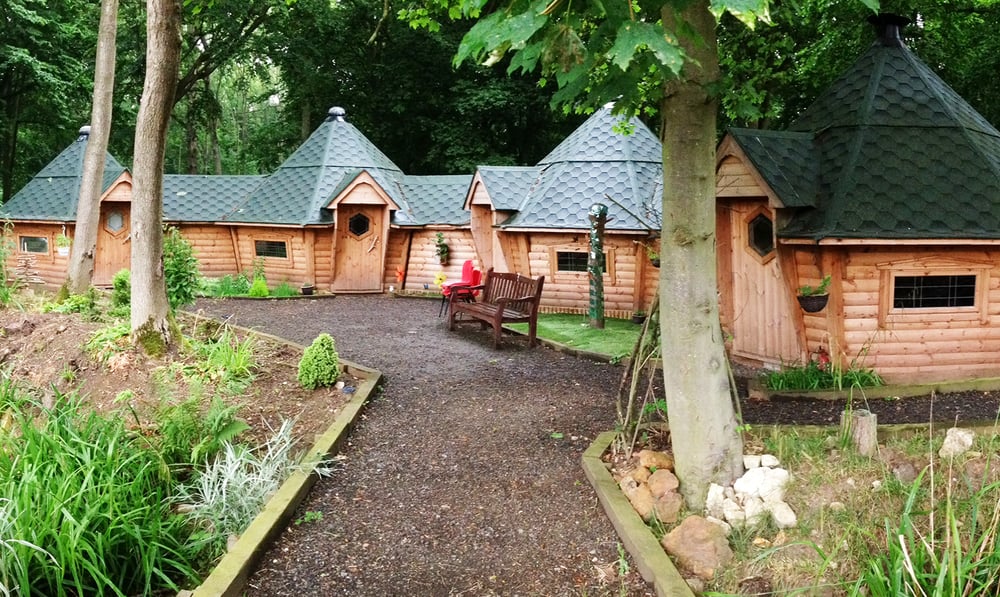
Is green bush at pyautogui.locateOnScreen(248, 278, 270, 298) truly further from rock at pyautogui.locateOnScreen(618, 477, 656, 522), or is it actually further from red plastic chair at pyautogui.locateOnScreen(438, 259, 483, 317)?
rock at pyautogui.locateOnScreen(618, 477, 656, 522)

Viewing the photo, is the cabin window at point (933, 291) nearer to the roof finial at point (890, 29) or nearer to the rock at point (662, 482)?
the roof finial at point (890, 29)

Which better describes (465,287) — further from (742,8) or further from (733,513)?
(742,8)

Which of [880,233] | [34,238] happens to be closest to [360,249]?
[34,238]

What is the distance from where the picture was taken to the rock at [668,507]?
4.89 m

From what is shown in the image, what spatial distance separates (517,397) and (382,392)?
1651mm

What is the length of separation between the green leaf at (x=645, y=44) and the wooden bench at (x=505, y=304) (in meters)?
8.37

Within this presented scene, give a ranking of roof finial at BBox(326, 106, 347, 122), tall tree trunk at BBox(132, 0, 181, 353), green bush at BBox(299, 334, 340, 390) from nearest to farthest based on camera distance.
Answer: green bush at BBox(299, 334, 340, 390)
tall tree trunk at BBox(132, 0, 181, 353)
roof finial at BBox(326, 106, 347, 122)

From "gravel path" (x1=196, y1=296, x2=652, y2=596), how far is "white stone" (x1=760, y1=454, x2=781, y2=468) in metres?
1.28

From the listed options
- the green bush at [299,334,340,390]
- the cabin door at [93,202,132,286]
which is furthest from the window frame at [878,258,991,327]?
the cabin door at [93,202,132,286]

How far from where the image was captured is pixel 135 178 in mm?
8383

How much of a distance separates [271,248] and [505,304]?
945 cm

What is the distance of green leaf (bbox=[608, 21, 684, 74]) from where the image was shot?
2.90m

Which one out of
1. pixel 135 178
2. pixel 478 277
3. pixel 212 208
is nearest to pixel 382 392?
pixel 135 178

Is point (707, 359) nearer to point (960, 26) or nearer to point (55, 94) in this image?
point (960, 26)
